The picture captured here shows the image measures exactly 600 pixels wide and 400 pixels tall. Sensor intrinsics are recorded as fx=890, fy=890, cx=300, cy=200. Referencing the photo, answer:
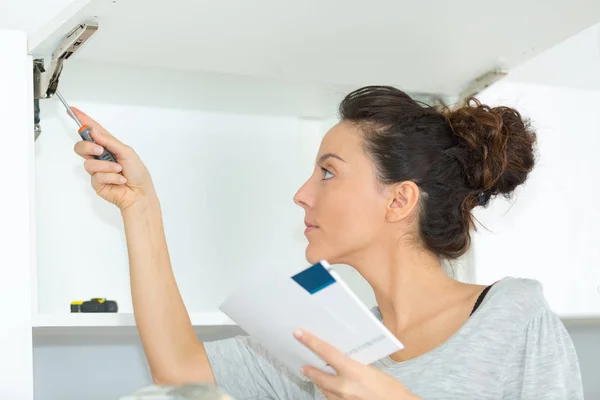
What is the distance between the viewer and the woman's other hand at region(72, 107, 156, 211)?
1.23 meters

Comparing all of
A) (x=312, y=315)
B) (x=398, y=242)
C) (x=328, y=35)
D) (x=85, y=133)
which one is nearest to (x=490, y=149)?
(x=398, y=242)

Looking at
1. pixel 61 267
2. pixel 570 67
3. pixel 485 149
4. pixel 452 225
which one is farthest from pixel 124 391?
pixel 570 67

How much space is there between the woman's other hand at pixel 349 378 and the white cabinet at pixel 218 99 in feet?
1.25

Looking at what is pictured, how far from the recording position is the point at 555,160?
65.1 inches

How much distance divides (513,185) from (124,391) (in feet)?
2.51

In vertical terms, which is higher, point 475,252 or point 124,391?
point 475,252

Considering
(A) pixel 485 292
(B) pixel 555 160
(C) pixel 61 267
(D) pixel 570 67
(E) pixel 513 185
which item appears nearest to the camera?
(A) pixel 485 292

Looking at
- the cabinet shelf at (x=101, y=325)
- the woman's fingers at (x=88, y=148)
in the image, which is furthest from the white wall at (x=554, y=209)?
the woman's fingers at (x=88, y=148)

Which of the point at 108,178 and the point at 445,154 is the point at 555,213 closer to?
the point at 445,154

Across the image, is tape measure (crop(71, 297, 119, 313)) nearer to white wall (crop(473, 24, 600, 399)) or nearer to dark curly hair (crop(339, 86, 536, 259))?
dark curly hair (crop(339, 86, 536, 259))

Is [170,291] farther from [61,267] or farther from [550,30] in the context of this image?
[550,30]

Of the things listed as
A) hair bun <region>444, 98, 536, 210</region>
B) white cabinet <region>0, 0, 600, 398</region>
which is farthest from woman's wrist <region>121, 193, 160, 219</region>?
hair bun <region>444, 98, 536, 210</region>

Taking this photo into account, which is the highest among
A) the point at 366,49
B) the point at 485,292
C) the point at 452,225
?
the point at 366,49

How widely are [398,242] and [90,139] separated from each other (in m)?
0.47
